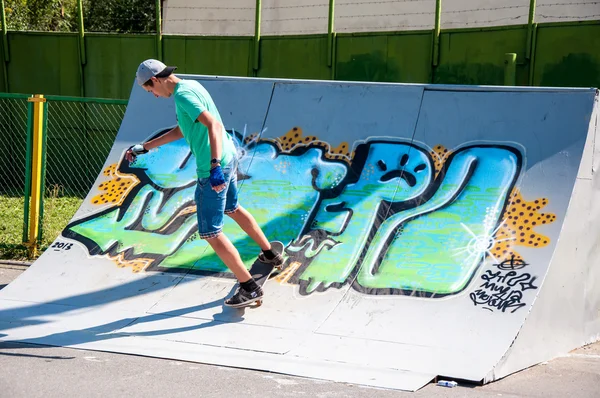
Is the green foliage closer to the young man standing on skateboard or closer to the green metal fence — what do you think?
the green metal fence

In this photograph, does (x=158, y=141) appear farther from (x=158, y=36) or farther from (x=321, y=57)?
(x=158, y=36)

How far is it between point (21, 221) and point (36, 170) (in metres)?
2.51

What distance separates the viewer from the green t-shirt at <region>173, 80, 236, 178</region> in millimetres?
5312

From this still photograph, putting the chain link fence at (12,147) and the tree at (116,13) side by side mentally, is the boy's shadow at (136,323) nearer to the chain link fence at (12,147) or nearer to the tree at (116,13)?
the chain link fence at (12,147)

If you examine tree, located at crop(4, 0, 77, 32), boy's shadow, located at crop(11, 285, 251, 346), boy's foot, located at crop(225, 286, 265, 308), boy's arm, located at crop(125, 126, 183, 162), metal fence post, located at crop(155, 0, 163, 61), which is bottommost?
boy's shadow, located at crop(11, 285, 251, 346)

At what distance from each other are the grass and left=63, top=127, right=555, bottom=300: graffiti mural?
5.42 feet

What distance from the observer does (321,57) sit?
12406 millimetres

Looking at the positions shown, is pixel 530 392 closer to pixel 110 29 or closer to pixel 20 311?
pixel 20 311

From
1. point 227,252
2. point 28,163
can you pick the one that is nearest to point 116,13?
point 28,163

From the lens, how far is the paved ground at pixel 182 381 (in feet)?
14.1

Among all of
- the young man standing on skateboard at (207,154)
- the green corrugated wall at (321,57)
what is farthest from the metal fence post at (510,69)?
the young man standing on skateboard at (207,154)

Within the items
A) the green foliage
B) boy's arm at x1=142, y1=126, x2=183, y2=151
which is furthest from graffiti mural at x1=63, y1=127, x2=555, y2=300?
the green foliage

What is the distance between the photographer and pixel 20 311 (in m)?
5.82

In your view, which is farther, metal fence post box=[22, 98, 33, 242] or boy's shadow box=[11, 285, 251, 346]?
metal fence post box=[22, 98, 33, 242]
